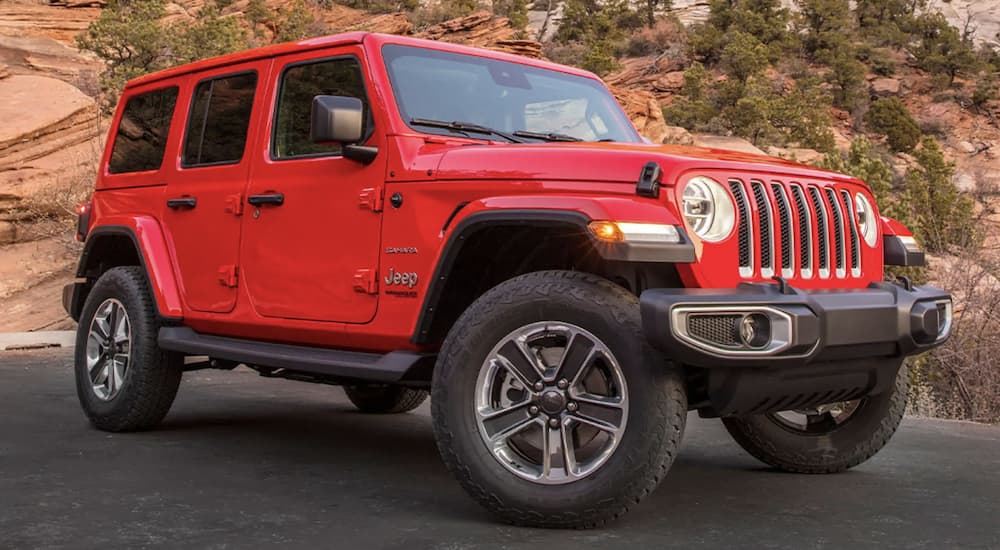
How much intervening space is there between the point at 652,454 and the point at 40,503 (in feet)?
8.29

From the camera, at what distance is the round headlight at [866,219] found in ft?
16.3

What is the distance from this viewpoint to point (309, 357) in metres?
5.33

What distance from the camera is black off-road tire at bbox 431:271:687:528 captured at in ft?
13.3

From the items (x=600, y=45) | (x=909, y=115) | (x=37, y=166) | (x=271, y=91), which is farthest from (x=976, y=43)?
(x=271, y=91)

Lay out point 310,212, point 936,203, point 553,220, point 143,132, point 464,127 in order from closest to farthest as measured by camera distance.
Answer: point 553,220 → point 464,127 → point 310,212 → point 143,132 → point 936,203

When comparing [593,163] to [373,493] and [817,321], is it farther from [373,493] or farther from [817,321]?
[373,493]

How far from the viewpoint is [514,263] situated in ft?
16.2

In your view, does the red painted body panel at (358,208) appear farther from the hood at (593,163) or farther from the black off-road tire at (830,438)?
the black off-road tire at (830,438)

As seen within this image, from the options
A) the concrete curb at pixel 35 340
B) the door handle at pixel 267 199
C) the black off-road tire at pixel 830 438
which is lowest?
the concrete curb at pixel 35 340

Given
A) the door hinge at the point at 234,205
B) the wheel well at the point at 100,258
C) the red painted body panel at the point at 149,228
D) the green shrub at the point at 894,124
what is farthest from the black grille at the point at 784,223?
the green shrub at the point at 894,124

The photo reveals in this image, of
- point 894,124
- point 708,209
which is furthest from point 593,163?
point 894,124

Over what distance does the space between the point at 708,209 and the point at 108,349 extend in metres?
4.08

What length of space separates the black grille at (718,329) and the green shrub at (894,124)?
148 feet

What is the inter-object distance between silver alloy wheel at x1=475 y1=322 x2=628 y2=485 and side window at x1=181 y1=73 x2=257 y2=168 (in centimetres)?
244
